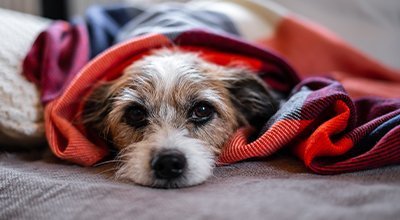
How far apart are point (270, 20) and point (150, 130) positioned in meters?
0.86

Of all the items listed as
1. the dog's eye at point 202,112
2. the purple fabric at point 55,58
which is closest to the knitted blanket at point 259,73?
the purple fabric at point 55,58

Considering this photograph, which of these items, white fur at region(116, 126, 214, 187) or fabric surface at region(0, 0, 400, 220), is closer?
fabric surface at region(0, 0, 400, 220)

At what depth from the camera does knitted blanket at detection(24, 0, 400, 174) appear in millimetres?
1121

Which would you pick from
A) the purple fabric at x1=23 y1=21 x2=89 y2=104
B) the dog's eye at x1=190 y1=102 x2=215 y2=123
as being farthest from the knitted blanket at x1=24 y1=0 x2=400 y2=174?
the dog's eye at x1=190 y1=102 x2=215 y2=123

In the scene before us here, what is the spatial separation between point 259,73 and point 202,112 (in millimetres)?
323

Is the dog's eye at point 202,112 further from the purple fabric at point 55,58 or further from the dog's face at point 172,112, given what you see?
the purple fabric at point 55,58

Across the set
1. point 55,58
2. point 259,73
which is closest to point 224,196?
point 259,73

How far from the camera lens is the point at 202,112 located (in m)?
1.41

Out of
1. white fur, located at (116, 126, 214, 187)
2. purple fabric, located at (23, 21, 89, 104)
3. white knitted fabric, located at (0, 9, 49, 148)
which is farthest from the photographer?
purple fabric, located at (23, 21, 89, 104)

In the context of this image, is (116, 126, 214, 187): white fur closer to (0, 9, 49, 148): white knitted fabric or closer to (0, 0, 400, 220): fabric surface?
(0, 0, 400, 220): fabric surface

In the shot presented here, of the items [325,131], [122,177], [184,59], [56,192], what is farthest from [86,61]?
[325,131]

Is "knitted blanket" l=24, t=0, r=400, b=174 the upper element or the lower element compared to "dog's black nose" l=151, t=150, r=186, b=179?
upper

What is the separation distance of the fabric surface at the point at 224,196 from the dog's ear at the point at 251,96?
0.35 metres

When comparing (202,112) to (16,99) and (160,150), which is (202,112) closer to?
(160,150)
